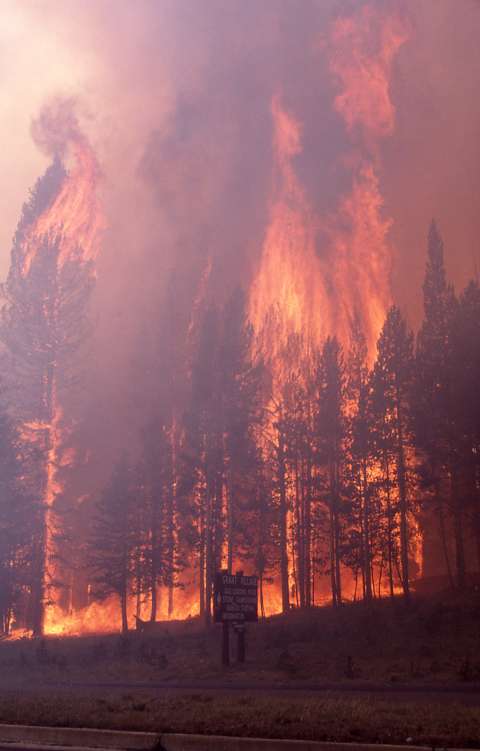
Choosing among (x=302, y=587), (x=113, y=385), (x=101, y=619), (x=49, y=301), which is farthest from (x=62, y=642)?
(x=113, y=385)

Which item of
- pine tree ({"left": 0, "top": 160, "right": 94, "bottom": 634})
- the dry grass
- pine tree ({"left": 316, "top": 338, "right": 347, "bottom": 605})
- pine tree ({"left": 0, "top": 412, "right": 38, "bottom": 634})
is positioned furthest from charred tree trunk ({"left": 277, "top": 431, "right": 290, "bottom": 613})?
the dry grass

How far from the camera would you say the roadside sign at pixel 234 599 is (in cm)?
3086

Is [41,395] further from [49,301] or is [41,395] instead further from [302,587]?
[302,587]

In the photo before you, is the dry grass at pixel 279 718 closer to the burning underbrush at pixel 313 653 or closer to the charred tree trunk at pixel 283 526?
the burning underbrush at pixel 313 653

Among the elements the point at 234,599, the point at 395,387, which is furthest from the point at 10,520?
the point at 395,387

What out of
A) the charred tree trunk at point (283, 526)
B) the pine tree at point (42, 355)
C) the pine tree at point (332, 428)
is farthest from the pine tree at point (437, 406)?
the pine tree at point (42, 355)

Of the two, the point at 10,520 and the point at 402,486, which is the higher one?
the point at 402,486

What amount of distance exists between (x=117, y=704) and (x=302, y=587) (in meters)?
36.9

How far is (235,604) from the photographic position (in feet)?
103

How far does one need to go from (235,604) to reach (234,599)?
223mm

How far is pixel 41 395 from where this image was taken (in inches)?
2457

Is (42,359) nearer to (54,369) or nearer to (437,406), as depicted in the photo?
(54,369)

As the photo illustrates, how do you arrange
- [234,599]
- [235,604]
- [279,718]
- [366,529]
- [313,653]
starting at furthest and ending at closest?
[366,529]
[234,599]
[235,604]
[313,653]
[279,718]

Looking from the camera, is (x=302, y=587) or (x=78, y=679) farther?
(x=302, y=587)
